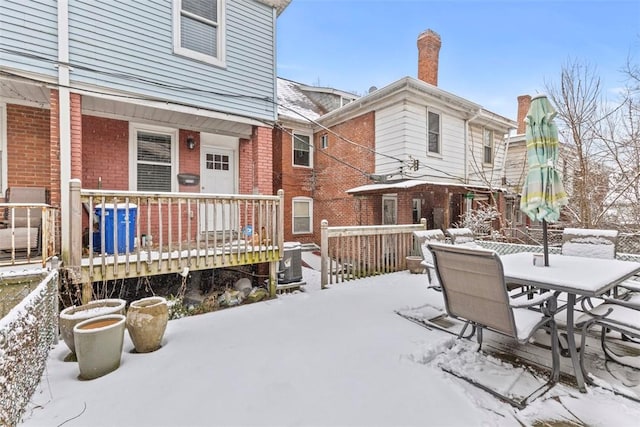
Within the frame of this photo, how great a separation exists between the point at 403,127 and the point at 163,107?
6.36m

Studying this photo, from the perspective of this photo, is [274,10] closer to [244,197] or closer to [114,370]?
[244,197]

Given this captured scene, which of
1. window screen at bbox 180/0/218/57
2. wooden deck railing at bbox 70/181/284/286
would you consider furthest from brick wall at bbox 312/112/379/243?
wooden deck railing at bbox 70/181/284/286

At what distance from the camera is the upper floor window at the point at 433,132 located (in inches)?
380

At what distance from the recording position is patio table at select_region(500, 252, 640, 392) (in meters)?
2.49

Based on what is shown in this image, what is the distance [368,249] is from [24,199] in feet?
22.0

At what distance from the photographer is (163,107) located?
5617mm

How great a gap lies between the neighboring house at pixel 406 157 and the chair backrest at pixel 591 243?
3.69 metres

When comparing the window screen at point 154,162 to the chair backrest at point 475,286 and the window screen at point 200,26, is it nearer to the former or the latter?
the window screen at point 200,26

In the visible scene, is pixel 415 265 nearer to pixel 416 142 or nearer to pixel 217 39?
pixel 416 142

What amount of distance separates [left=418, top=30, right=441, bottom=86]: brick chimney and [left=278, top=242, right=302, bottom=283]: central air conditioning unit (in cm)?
803

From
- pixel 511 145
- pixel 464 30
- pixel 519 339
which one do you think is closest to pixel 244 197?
pixel 519 339

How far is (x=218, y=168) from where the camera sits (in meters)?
7.73

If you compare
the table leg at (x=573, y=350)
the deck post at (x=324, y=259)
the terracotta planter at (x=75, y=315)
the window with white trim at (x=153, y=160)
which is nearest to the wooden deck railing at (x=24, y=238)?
the terracotta planter at (x=75, y=315)

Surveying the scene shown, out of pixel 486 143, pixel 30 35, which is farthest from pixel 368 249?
pixel 486 143
